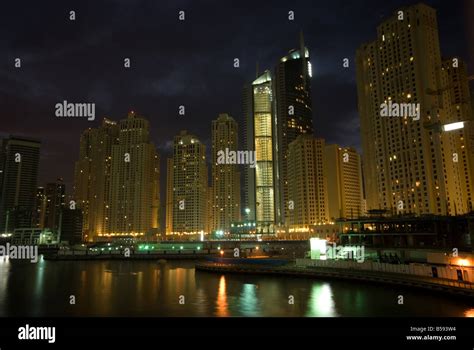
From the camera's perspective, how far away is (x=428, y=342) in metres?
14.3

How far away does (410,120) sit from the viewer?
4382 inches

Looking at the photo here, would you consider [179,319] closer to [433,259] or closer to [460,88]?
[433,259]

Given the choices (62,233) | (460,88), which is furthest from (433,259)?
(62,233)

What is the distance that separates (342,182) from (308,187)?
22.6 metres

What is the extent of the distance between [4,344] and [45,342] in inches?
56.7

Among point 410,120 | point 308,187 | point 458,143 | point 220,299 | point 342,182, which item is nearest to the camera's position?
point 220,299

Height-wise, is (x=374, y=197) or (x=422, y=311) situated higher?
(x=374, y=197)

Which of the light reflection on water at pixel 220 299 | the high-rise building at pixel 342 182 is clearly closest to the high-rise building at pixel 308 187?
the high-rise building at pixel 342 182

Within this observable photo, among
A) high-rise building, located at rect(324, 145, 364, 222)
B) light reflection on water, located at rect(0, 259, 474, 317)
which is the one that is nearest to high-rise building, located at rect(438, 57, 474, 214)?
high-rise building, located at rect(324, 145, 364, 222)

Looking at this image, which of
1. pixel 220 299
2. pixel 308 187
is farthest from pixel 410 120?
pixel 220 299

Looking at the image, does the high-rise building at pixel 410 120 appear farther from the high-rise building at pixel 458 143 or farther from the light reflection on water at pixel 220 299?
the light reflection on water at pixel 220 299

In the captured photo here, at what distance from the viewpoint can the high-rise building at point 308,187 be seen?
558ft

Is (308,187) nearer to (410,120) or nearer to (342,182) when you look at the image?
(342,182)

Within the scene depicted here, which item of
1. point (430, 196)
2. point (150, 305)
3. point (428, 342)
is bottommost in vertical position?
point (150, 305)
